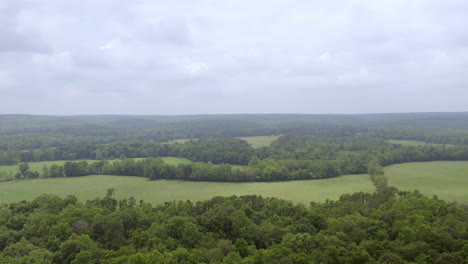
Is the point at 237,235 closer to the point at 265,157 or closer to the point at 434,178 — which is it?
the point at 434,178

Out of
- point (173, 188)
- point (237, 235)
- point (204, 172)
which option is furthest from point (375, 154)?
point (237, 235)

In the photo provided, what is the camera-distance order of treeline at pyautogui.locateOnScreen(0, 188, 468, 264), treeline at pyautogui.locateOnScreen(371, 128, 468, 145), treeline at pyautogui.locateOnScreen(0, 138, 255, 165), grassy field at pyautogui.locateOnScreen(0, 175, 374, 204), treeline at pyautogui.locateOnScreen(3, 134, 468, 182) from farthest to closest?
1. treeline at pyautogui.locateOnScreen(371, 128, 468, 145)
2. treeline at pyautogui.locateOnScreen(0, 138, 255, 165)
3. treeline at pyautogui.locateOnScreen(3, 134, 468, 182)
4. grassy field at pyautogui.locateOnScreen(0, 175, 374, 204)
5. treeline at pyautogui.locateOnScreen(0, 188, 468, 264)

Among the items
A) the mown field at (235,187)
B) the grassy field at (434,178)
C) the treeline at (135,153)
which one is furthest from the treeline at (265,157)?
the grassy field at (434,178)

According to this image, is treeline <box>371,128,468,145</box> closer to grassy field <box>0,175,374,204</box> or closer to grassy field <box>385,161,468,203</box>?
grassy field <box>385,161,468,203</box>

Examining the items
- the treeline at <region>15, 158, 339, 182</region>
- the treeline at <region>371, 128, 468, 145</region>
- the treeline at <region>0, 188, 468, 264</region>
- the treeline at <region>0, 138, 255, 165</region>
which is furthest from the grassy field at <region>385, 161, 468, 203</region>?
the treeline at <region>371, 128, 468, 145</region>

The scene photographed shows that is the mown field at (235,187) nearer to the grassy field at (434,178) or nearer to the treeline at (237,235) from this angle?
the grassy field at (434,178)
